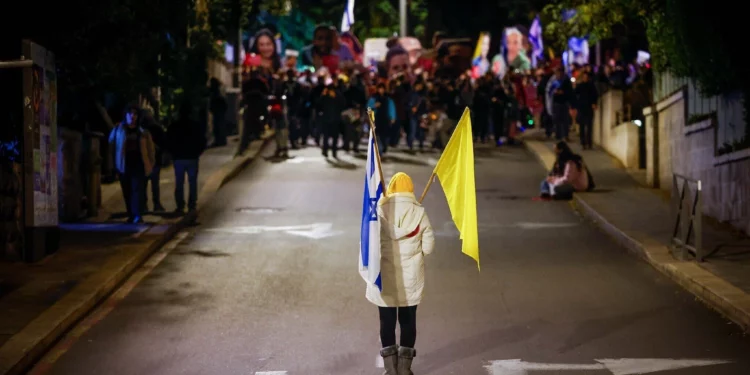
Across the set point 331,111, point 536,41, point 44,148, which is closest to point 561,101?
point 331,111

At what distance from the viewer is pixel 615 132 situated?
30578mm

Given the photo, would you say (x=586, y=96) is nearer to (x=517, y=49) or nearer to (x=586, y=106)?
(x=586, y=106)

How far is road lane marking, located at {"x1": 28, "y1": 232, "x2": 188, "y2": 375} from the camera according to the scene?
11.1 metres

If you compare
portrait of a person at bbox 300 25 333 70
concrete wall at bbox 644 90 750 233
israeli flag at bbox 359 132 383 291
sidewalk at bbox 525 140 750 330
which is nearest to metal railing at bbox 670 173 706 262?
sidewalk at bbox 525 140 750 330

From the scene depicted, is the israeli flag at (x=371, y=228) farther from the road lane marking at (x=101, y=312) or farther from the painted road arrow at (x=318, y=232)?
the painted road arrow at (x=318, y=232)

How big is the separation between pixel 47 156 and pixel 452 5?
191 ft

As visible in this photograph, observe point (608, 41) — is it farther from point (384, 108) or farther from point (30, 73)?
point (30, 73)

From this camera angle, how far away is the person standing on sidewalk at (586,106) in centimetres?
3192

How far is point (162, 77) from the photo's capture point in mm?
30438

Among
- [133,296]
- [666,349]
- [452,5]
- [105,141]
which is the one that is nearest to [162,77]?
[105,141]

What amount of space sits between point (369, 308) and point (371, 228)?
11.6ft

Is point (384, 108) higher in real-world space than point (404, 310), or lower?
higher

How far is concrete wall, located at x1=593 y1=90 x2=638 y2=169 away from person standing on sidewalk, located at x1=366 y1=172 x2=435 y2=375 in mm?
19095

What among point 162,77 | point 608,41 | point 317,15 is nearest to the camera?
point 162,77
